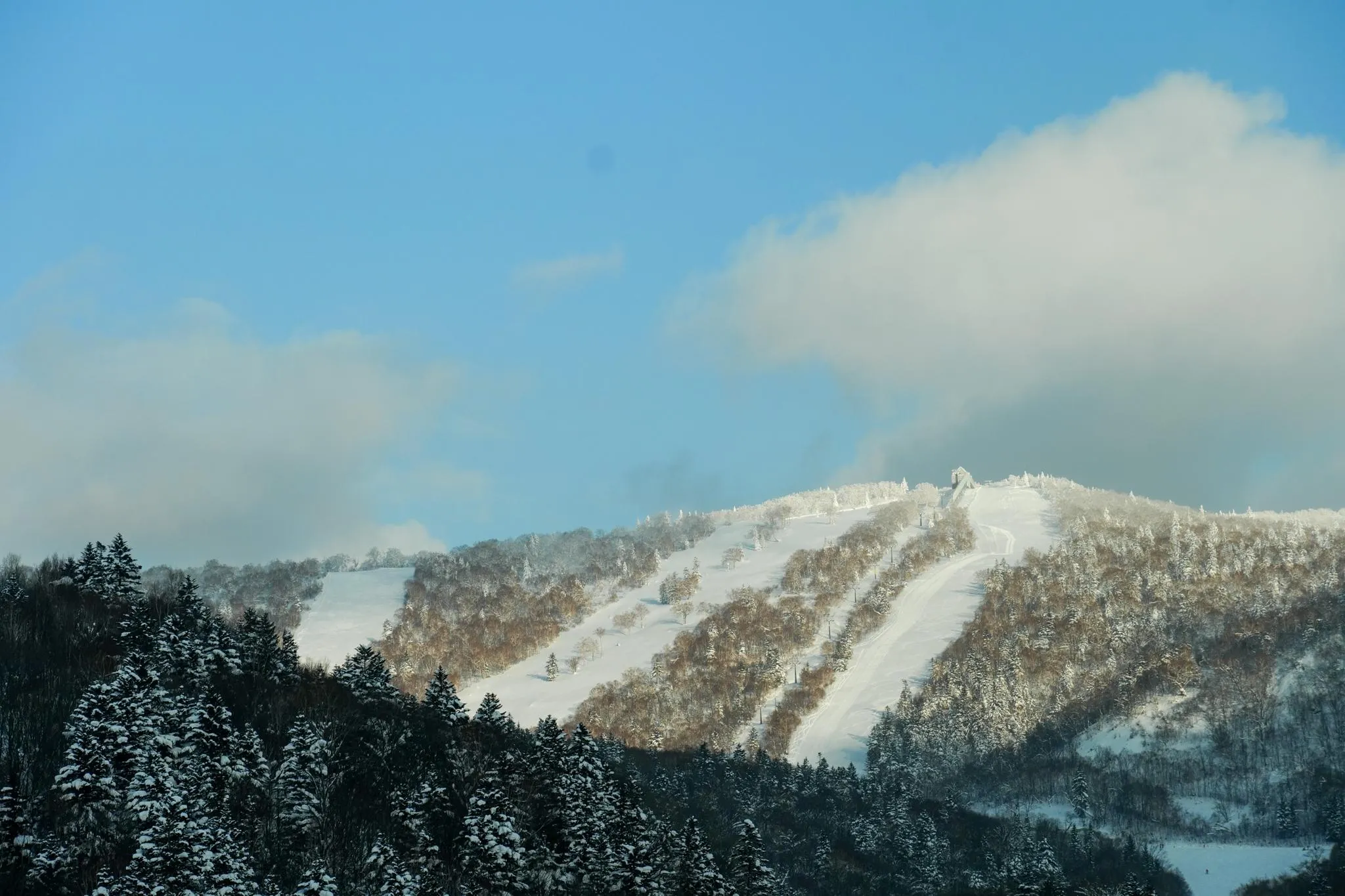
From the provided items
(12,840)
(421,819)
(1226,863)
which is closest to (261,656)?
(421,819)

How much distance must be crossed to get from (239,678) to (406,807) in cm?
2844

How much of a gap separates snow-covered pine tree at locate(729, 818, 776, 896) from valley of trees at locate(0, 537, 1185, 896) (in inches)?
5.4

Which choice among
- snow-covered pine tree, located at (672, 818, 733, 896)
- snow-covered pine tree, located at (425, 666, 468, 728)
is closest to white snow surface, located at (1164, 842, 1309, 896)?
snow-covered pine tree, located at (425, 666, 468, 728)

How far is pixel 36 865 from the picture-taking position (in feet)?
216

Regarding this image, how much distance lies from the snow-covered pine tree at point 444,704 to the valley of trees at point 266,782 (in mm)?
183

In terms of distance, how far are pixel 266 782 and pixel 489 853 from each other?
64.0 ft

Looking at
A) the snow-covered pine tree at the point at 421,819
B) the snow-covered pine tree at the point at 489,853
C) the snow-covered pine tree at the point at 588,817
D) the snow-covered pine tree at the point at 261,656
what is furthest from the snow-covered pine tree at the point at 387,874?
the snow-covered pine tree at the point at 261,656

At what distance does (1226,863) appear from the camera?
179875mm

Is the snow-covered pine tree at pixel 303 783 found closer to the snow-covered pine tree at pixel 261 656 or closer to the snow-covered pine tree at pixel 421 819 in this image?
the snow-covered pine tree at pixel 421 819

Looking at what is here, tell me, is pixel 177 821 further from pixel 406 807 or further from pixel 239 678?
pixel 239 678

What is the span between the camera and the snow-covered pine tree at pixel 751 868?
266ft

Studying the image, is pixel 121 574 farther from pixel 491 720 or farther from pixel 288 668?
pixel 491 720

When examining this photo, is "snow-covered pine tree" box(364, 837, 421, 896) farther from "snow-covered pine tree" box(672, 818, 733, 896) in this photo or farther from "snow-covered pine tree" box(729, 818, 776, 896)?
"snow-covered pine tree" box(729, 818, 776, 896)

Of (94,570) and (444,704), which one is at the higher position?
(94,570)
